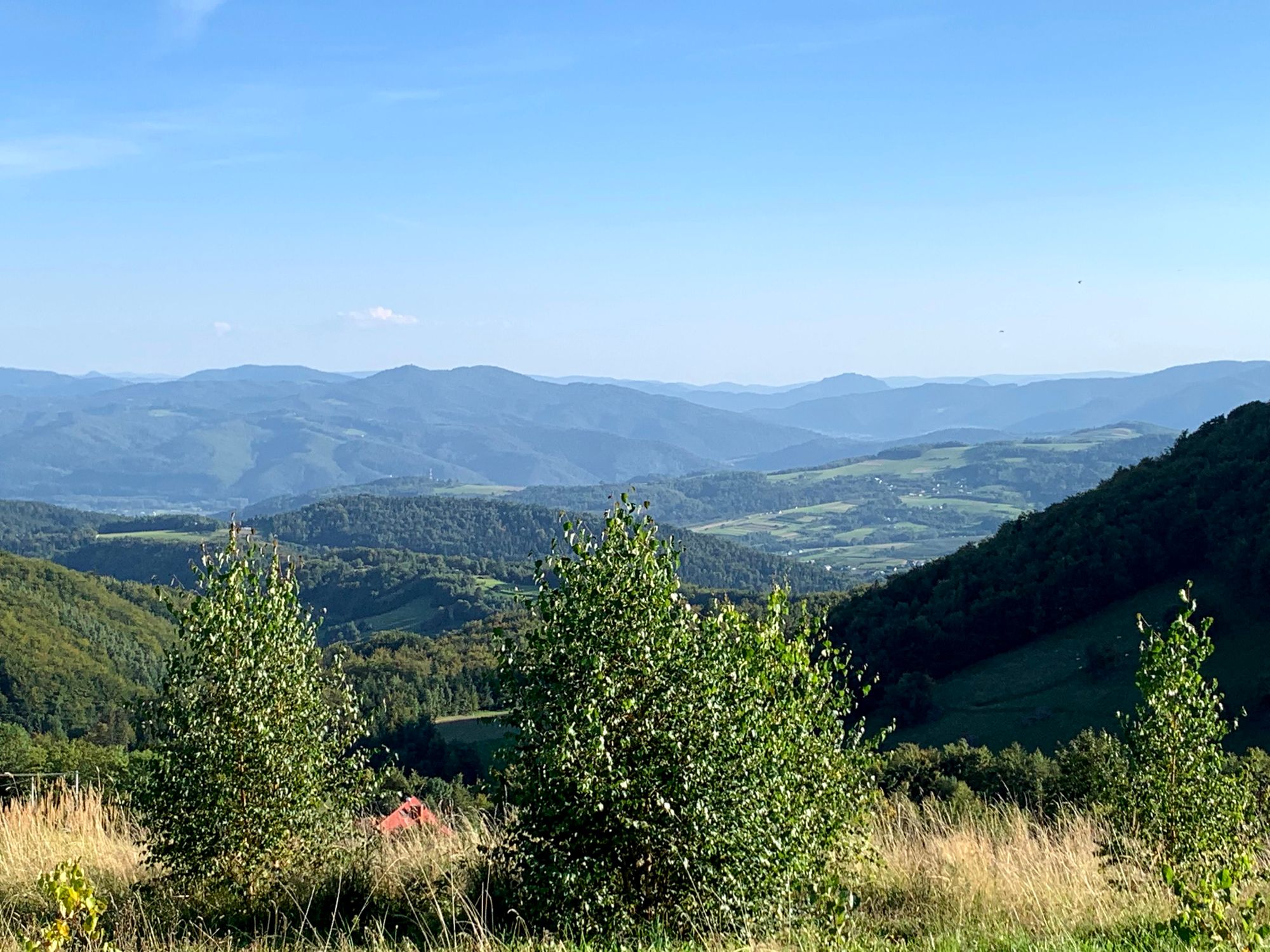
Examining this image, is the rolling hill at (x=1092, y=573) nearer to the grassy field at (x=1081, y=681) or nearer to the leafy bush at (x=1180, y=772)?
the grassy field at (x=1081, y=681)

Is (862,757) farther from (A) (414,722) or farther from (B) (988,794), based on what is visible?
(A) (414,722)

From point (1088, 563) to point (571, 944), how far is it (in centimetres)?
5815

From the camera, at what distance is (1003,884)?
9.36 meters

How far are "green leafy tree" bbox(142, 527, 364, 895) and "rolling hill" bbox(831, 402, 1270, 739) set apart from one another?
4685cm

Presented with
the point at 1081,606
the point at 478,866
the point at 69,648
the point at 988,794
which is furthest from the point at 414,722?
the point at 69,648

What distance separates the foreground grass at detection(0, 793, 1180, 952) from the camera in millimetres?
7508

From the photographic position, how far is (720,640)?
8766 millimetres

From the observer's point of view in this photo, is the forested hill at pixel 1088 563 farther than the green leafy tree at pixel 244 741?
Yes

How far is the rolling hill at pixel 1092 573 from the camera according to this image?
54.7 m

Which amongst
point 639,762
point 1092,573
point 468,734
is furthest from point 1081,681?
point 639,762

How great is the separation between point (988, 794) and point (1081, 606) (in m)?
35.6

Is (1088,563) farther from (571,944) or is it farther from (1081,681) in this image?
(571,944)

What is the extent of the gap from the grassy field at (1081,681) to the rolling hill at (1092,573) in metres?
0.21

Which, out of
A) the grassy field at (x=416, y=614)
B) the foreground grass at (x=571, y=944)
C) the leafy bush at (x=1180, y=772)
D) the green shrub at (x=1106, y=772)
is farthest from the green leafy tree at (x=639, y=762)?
the grassy field at (x=416, y=614)
